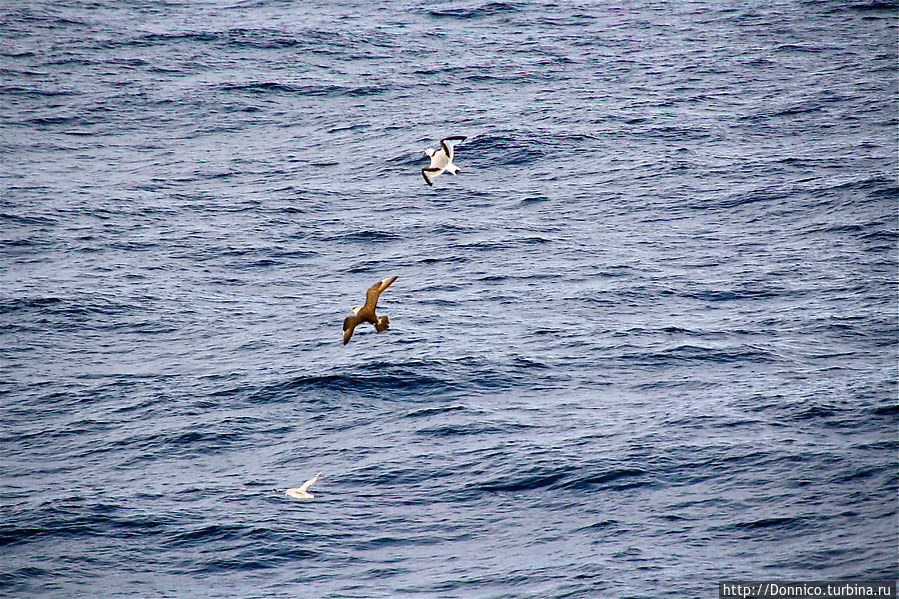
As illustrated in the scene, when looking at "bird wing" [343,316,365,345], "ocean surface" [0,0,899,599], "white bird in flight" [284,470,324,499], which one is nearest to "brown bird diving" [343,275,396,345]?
"bird wing" [343,316,365,345]

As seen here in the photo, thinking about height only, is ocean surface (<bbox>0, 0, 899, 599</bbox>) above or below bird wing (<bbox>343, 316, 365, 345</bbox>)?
below

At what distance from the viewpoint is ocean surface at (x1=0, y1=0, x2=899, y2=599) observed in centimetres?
4169

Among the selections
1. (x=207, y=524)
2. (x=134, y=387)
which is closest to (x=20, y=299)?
(x=134, y=387)

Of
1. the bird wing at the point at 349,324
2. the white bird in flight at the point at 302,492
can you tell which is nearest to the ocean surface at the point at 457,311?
the white bird in flight at the point at 302,492

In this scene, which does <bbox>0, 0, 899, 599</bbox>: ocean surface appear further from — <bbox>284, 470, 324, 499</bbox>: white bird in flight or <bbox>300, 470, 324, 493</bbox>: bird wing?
<bbox>284, 470, 324, 499</bbox>: white bird in flight

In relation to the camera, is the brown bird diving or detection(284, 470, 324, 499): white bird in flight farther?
detection(284, 470, 324, 499): white bird in flight

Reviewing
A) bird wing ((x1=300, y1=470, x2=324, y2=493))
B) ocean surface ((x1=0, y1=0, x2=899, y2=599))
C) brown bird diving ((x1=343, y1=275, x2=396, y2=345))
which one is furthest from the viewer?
ocean surface ((x1=0, y1=0, x2=899, y2=599))

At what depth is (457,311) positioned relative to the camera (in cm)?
5659

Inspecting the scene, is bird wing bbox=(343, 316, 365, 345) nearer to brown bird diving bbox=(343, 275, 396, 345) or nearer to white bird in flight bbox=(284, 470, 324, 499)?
brown bird diving bbox=(343, 275, 396, 345)

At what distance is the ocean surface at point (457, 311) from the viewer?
137ft

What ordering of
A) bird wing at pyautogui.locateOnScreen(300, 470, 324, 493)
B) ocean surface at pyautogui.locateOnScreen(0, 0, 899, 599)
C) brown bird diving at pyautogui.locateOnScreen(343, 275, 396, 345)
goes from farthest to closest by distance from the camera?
ocean surface at pyautogui.locateOnScreen(0, 0, 899, 599), bird wing at pyautogui.locateOnScreen(300, 470, 324, 493), brown bird diving at pyautogui.locateOnScreen(343, 275, 396, 345)

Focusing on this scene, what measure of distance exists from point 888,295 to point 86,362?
39.0m

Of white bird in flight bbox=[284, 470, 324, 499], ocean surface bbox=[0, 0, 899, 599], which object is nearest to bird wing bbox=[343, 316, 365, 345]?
white bird in flight bbox=[284, 470, 324, 499]

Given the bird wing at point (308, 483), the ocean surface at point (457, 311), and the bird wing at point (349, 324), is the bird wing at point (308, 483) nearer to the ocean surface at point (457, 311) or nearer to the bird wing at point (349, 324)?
the ocean surface at point (457, 311)
